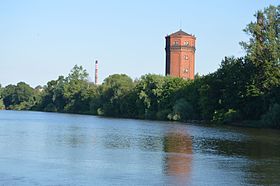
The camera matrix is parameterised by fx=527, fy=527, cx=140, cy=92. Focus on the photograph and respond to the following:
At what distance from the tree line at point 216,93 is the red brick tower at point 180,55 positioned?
21.4m

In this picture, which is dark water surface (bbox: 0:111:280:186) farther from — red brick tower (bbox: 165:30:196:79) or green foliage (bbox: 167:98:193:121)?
red brick tower (bbox: 165:30:196:79)

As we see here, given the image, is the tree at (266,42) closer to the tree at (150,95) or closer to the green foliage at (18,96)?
the tree at (150,95)

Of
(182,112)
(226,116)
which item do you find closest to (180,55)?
(182,112)

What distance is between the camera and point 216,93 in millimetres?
86312

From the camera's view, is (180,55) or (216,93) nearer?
(216,93)

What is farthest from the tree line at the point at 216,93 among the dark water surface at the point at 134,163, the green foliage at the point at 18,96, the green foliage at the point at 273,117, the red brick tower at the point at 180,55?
the green foliage at the point at 18,96

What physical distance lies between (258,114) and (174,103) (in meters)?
21.5

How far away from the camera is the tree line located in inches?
2835

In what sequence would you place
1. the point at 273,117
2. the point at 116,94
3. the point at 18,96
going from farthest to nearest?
the point at 18,96 → the point at 116,94 → the point at 273,117

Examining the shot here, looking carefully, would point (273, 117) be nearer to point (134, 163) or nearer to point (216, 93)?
point (216, 93)

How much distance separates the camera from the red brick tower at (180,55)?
14362 cm

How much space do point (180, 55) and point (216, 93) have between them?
58747mm

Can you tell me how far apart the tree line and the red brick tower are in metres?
21.4

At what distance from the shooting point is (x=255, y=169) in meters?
25.7
